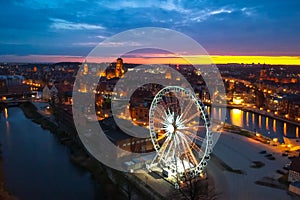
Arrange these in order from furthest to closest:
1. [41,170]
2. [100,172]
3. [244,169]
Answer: [41,170]
[100,172]
[244,169]

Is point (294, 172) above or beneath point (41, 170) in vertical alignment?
above

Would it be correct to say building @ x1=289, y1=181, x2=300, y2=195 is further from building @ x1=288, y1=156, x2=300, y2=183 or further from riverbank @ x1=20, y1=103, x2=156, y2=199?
riverbank @ x1=20, y1=103, x2=156, y2=199

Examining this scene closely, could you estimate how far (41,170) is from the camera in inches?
186

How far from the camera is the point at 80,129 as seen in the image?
5824mm

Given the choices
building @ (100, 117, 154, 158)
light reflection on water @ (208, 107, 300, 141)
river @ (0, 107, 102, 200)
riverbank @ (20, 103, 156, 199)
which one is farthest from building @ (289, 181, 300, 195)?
light reflection on water @ (208, 107, 300, 141)

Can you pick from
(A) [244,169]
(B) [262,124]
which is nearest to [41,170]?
(A) [244,169]

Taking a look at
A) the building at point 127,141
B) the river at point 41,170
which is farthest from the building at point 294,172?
the river at point 41,170

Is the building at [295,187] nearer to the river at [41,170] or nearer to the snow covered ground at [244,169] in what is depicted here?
the snow covered ground at [244,169]

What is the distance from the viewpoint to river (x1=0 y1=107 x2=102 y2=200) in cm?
401

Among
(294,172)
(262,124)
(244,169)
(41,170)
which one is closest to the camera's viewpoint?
(294,172)

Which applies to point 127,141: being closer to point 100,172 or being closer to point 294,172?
point 100,172

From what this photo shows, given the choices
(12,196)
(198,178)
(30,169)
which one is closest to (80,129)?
(30,169)

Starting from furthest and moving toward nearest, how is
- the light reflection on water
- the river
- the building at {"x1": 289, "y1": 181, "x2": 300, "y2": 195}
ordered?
the light reflection on water → the river → the building at {"x1": 289, "y1": 181, "x2": 300, "y2": 195}

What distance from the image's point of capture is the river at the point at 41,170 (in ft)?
13.2
